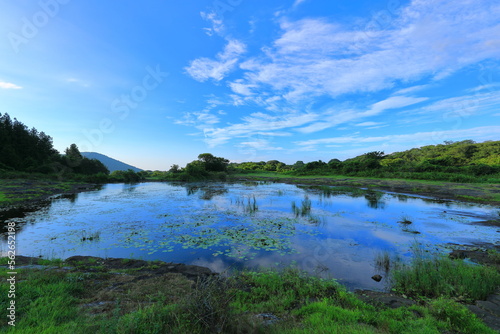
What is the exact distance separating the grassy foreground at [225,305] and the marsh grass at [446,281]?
3 centimetres

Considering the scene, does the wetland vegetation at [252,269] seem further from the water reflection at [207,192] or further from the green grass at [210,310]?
the water reflection at [207,192]

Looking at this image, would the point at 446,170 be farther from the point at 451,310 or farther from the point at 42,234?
the point at 42,234

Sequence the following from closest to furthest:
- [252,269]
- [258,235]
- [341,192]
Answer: [252,269] < [258,235] < [341,192]

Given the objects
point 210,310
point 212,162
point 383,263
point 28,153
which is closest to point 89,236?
point 210,310

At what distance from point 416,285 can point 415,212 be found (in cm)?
1517

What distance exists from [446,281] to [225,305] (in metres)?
6.86

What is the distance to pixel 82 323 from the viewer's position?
3506mm

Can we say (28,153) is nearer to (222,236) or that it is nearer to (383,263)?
(222,236)

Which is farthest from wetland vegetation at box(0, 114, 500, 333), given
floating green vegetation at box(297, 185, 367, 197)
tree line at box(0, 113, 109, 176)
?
tree line at box(0, 113, 109, 176)

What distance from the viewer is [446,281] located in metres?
6.04

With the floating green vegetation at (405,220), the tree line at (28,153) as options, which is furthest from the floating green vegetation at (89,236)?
the tree line at (28,153)

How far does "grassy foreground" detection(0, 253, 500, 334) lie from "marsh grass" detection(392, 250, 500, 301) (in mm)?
30

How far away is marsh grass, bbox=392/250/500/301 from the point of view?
558 cm

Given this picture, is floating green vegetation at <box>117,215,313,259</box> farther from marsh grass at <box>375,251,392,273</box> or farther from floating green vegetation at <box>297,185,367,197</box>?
floating green vegetation at <box>297,185,367,197</box>
